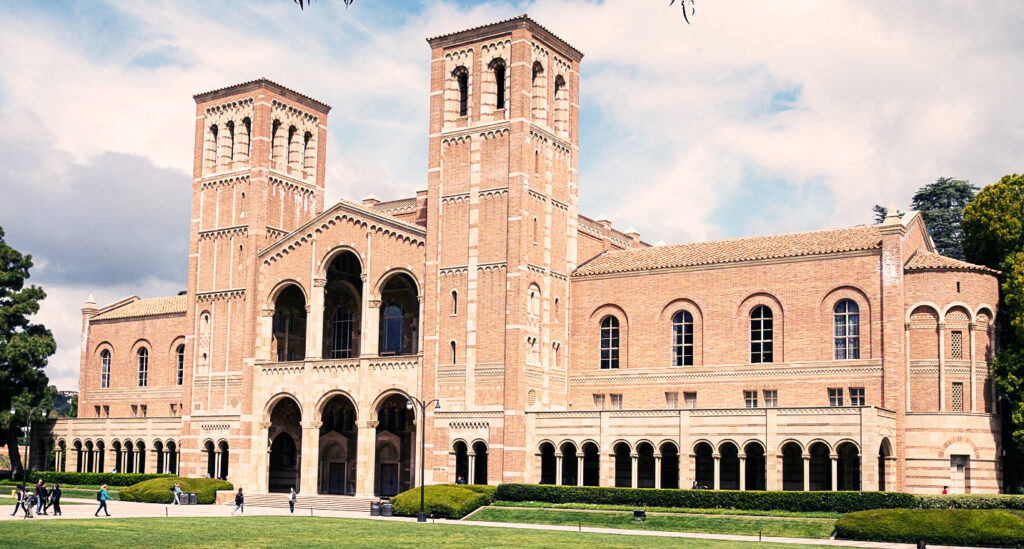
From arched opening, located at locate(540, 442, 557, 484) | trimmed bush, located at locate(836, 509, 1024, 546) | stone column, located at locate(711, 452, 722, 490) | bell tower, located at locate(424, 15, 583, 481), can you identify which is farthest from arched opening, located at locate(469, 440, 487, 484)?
trimmed bush, located at locate(836, 509, 1024, 546)

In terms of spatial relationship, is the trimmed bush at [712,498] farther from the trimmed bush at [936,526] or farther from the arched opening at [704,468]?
the arched opening at [704,468]

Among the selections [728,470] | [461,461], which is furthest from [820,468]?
[461,461]

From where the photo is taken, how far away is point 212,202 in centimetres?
7244

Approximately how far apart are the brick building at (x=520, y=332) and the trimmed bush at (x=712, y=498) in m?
1.56

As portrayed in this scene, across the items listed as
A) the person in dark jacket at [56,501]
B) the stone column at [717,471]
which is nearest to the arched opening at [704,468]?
the stone column at [717,471]

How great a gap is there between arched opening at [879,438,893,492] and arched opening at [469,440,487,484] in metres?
19.0

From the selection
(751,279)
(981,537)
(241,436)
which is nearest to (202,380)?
(241,436)

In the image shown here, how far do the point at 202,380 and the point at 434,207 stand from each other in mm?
19553

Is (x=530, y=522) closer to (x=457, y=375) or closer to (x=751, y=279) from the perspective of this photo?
(x=457, y=375)

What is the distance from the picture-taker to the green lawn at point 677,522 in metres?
45.5

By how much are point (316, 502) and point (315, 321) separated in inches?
412

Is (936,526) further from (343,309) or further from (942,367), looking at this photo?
(343,309)

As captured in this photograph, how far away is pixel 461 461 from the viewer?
59531mm

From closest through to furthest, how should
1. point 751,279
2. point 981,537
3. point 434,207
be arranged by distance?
point 981,537 → point 751,279 → point 434,207
